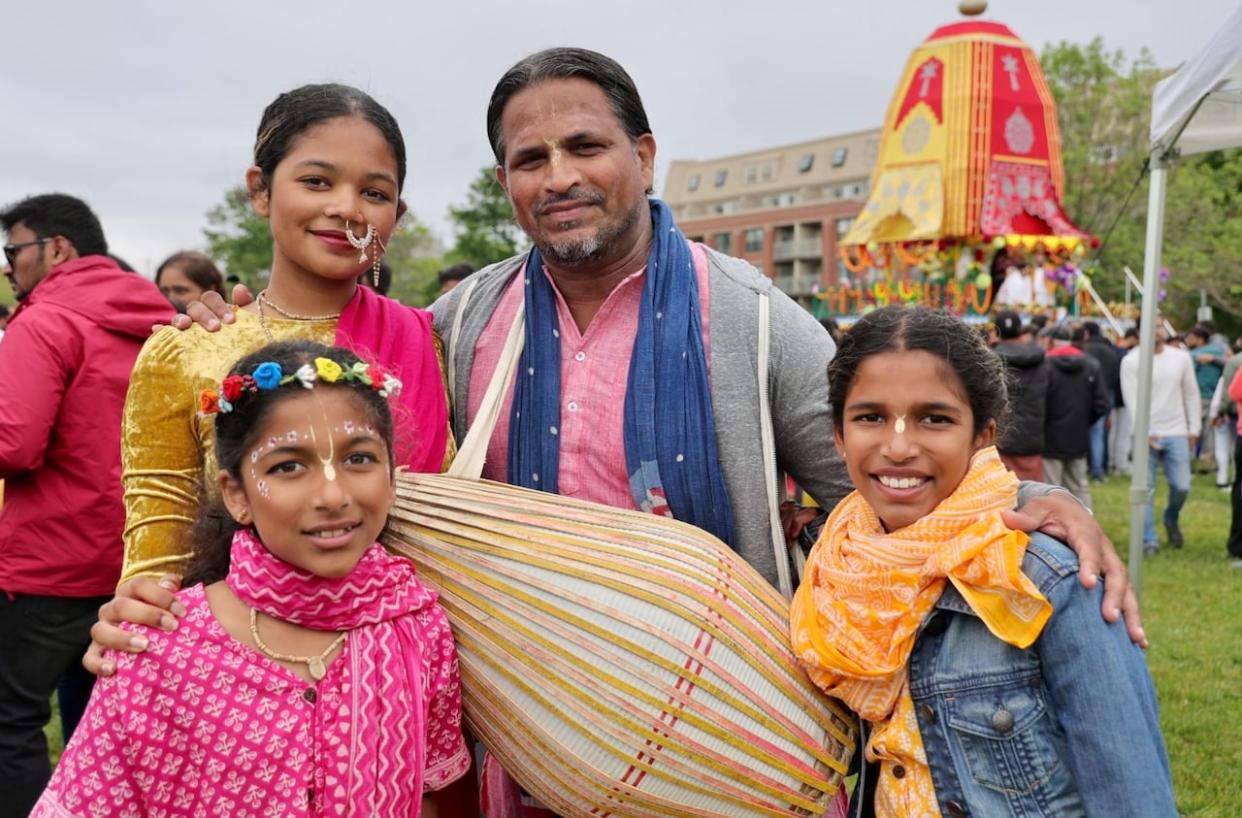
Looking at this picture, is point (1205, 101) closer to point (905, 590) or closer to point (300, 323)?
point (905, 590)

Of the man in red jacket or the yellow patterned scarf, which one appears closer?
the yellow patterned scarf

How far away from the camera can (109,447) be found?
10.8 feet

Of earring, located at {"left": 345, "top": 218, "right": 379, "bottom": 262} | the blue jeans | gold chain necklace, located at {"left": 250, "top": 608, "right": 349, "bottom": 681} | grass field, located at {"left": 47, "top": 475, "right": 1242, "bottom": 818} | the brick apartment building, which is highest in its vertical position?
the brick apartment building

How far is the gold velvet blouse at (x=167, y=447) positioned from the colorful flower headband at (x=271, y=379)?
0.19m

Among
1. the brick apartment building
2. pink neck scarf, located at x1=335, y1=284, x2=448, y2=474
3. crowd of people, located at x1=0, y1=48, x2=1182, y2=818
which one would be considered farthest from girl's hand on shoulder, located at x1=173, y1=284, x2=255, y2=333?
the brick apartment building

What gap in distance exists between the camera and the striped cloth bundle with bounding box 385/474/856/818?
169cm

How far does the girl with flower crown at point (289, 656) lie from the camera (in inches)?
61.6

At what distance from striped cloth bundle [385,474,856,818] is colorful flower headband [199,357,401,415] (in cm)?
26

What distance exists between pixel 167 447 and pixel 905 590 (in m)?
1.39

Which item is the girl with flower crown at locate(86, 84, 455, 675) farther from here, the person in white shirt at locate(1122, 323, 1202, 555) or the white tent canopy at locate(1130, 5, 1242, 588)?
the person in white shirt at locate(1122, 323, 1202, 555)

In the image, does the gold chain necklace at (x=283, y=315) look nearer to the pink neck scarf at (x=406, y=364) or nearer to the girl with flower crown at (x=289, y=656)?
the pink neck scarf at (x=406, y=364)

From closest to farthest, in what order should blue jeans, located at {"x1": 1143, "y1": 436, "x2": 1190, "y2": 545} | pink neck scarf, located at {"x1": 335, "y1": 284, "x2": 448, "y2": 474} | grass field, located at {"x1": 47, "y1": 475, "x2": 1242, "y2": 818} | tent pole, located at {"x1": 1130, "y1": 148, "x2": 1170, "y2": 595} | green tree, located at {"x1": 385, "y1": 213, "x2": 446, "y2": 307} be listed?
pink neck scarf, located at {"x1": 335, "y1": 284, "x2": 448, "y2": 474}, grass field, located at {"x1": 47, "y1": 475, "x2": 1242, "y2": 818}, tent pole, located at {"x1": 1130, "y1": 148, "x2": 1170, "y2": 595}, blue jeans, located at {"x1": 1143, "y1": 436, "x2": 1190, "y2": 545}, green tree, located at {"x1": 385, "y1": 213, "x2": 446, "y2": 307}

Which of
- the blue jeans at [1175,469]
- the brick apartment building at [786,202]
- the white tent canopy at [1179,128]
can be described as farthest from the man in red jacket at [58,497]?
the brick apartment building at [786,202]

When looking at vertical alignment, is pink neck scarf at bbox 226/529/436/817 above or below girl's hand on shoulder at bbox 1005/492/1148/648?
below
